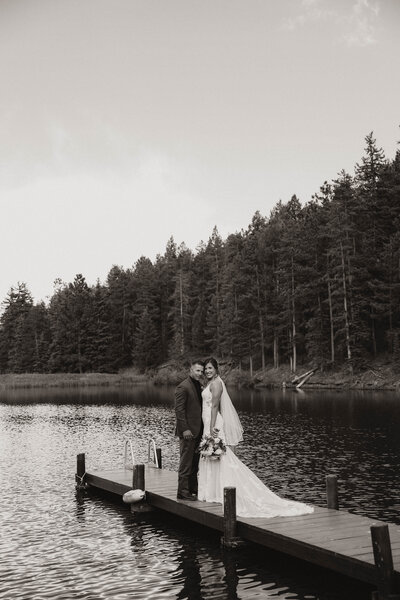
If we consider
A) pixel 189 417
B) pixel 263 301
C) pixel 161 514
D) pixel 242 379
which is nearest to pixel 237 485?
pixel 189 417

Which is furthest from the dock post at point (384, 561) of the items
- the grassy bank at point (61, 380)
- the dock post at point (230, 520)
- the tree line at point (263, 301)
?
the grassy bank at point (61, 380)

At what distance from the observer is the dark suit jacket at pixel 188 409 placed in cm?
1307

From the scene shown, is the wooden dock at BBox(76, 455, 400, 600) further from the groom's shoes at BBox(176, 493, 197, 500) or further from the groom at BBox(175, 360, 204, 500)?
the groom at BBox(175, 360, 204, 500)

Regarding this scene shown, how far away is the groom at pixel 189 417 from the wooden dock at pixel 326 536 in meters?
0.91

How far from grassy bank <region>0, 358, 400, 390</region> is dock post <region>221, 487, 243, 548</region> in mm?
44365

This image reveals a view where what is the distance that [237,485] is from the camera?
12.3m

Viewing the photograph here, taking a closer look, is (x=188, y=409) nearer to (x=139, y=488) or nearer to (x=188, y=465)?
(x=188, y=465)

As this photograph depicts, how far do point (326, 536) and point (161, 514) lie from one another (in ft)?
19.3

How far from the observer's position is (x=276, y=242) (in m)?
84.1

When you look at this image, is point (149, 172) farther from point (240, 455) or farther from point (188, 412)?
point (188, 412)

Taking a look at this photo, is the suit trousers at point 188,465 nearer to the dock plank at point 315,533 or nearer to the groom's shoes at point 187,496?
the groom's shoes at point 187,496

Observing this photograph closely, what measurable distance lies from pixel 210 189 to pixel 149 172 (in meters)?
25.6

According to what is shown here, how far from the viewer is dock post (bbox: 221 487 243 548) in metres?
11.3

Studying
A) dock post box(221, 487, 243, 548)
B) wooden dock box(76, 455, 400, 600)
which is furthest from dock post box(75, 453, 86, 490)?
dock post box(221, 487, 243, 548)
